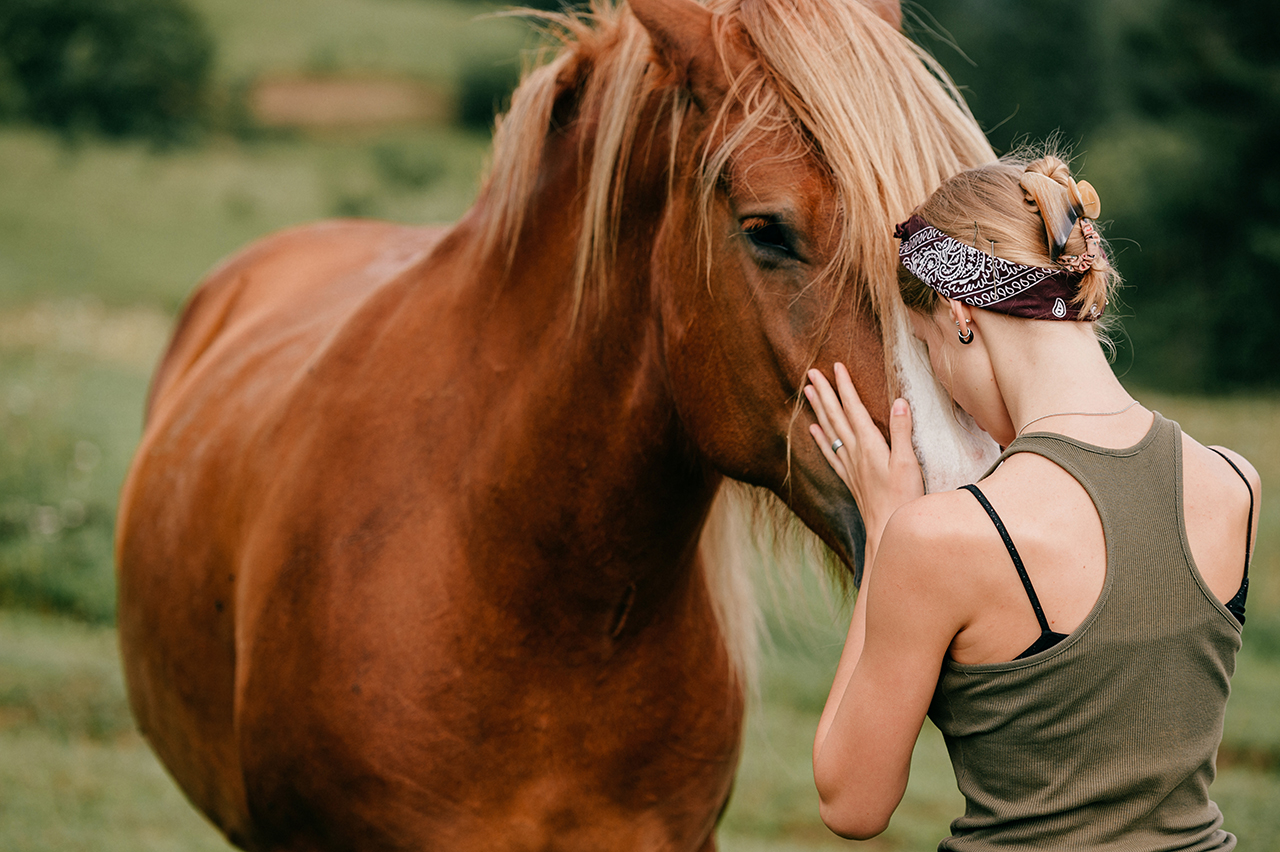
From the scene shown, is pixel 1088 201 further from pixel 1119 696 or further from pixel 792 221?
pixel 1119 696

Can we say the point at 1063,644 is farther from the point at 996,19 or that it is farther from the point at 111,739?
the point at 996,19

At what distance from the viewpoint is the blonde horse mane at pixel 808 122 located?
1.49 metres

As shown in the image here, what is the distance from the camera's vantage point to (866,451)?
1.44m

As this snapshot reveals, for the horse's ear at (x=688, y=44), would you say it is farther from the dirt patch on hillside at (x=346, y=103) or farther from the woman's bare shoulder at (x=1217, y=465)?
the dirt patch on hillside at (x=346, y=103)

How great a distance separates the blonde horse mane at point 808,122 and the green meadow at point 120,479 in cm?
57

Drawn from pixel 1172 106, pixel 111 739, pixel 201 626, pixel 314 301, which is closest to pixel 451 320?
pixel 201 626

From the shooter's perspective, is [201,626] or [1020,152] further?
[201,626]

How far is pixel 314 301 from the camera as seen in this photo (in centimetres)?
329

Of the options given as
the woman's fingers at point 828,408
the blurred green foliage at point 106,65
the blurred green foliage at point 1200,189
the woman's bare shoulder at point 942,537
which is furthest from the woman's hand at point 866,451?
the blurred green foliage at point 106,65

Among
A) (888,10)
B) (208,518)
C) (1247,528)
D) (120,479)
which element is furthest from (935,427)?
(120,479)

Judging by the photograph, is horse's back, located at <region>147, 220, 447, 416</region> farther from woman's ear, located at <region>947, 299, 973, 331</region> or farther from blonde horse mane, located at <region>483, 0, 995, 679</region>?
woman's ear, located at <region>947, 299, 973, 331</region>

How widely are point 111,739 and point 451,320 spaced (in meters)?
4.55

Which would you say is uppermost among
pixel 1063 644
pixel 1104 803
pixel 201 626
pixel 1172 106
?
pixel 1063 644

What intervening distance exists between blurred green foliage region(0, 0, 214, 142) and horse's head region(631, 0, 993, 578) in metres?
22.5
